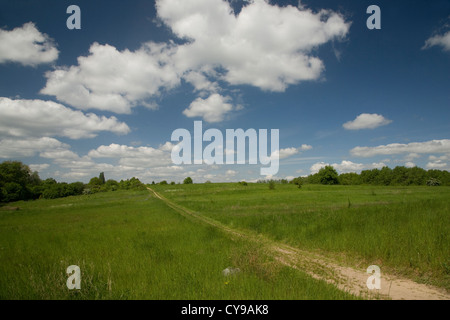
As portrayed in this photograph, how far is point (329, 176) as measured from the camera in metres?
108

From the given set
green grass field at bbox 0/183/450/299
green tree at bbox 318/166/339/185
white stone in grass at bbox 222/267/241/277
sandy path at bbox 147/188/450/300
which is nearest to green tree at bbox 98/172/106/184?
green tree at bbox 318/166/339/185

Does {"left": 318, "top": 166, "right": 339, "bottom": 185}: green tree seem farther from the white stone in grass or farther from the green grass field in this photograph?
the white stone in grass

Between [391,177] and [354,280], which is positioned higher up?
[391,177]

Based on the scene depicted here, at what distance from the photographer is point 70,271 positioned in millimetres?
6625

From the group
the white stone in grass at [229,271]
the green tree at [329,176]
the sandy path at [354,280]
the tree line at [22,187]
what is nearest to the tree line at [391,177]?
the green tree at [329,176]

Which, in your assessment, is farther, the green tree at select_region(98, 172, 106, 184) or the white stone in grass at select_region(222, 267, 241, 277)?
the green tree at select_region(98, 172, 106, 184)

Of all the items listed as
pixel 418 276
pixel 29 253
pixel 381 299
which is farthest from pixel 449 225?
pixel 29 253

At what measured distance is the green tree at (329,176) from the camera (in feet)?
354

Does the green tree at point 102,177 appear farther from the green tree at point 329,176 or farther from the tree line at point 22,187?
the green tree at point 329,176

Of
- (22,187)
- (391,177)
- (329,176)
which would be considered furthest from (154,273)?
(391,177)

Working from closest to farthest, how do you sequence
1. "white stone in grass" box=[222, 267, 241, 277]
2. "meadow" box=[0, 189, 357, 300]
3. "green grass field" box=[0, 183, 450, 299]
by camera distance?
"meadow" box=[0, 189, 357, 300]
"green grass field" box=[0, 183, 450, 299]
"white stone in grass" box=[222, 267, 241, 277]

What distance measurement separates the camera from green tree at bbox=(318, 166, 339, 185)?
107875mm

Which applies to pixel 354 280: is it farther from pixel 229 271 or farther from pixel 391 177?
pixel 391 177

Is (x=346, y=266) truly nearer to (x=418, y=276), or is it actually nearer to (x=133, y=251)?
(x=418, y=276)
